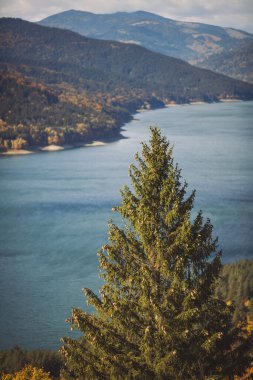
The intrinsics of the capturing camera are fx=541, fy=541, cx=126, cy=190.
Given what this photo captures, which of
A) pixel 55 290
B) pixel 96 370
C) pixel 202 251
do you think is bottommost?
pixel 55 290

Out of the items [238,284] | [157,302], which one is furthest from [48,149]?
[157,302]

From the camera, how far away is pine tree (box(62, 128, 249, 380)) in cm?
1068

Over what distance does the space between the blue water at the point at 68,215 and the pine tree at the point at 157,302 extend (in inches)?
853

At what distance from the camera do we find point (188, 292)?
10922 millimetres

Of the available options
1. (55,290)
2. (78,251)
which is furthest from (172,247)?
(78,251)

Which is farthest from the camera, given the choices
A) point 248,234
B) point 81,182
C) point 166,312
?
point 81,182

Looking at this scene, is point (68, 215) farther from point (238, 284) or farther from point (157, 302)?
point (157, 302)

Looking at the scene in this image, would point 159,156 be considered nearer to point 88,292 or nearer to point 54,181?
point 88,292

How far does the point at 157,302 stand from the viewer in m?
10.8

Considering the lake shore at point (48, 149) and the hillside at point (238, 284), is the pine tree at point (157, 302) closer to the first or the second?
the hillside at point (238, 284)

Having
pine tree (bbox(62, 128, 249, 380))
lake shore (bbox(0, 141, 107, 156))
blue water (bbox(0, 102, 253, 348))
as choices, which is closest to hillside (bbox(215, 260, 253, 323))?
blue water (bbox(0, 102, 253, 348))

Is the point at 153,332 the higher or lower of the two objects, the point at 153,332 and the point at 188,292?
the lower

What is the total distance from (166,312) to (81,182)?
7638 centimetres

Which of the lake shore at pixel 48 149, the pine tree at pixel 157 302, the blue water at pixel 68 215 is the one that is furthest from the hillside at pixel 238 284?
the lake shore at pixel 48 149
